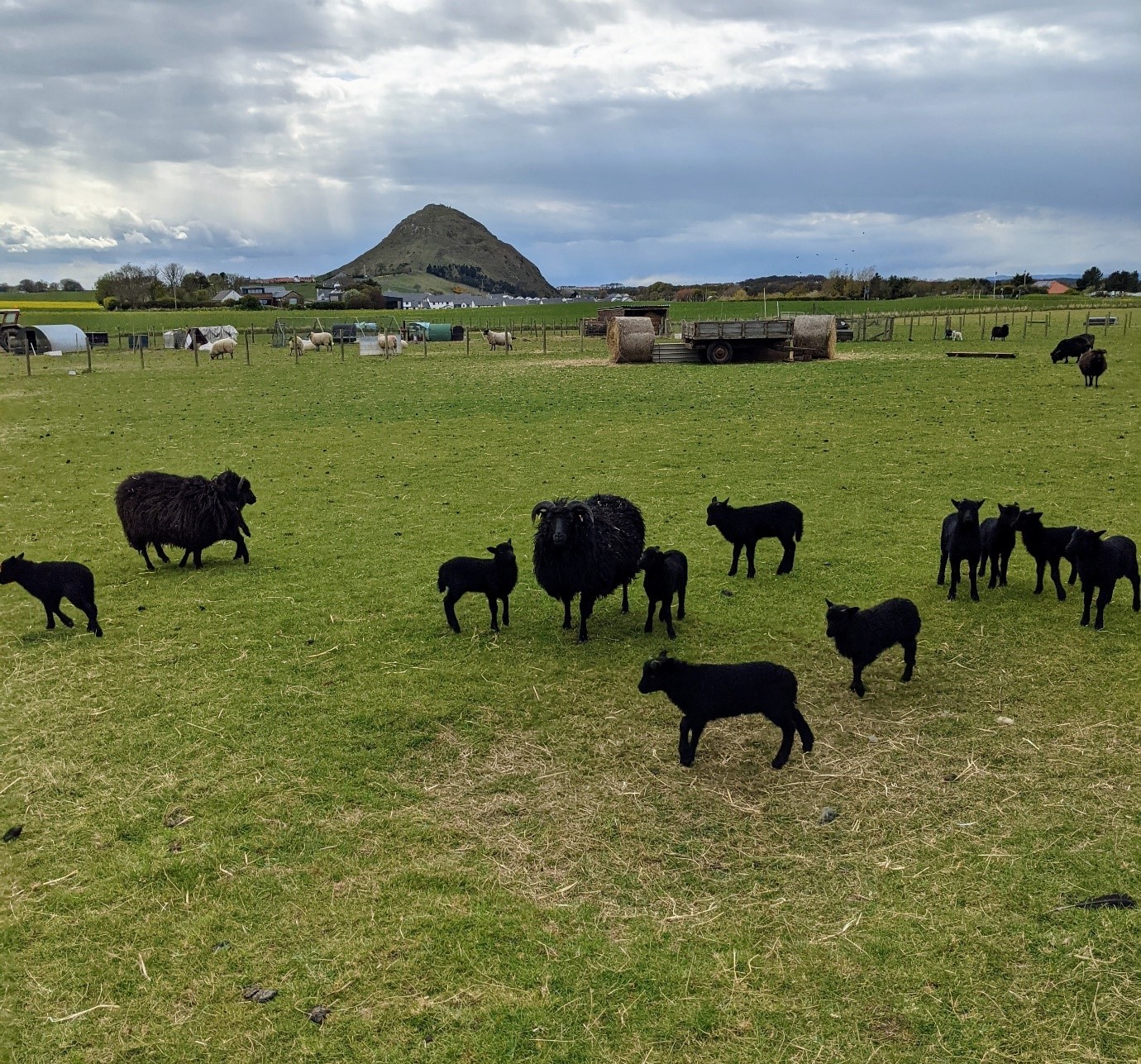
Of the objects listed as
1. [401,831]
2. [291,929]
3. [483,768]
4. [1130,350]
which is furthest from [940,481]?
[1130,350]

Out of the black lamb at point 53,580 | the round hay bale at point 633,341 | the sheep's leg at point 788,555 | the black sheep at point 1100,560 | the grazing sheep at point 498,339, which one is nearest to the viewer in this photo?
the black sheep at point 1100,560

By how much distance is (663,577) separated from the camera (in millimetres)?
8984

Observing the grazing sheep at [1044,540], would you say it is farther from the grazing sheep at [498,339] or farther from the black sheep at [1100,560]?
the grazing sheep at [498,339]

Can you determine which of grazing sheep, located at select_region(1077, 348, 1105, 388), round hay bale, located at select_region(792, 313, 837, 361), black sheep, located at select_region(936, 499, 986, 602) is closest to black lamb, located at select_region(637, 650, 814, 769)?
black sheep, located at select_region(936, 499, 986, 602)

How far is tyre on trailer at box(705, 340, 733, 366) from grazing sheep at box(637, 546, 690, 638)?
32.9 metres

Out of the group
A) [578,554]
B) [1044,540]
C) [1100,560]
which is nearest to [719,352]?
[1044,540]

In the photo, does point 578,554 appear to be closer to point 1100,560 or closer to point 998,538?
point 998,538

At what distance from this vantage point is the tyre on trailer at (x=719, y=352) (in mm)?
40750

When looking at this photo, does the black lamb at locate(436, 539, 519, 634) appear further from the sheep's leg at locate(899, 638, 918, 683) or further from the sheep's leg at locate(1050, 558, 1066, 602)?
the sheep's leg at locate(1050, 558, 1066, 602)

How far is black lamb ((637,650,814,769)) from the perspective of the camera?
656 centimetres

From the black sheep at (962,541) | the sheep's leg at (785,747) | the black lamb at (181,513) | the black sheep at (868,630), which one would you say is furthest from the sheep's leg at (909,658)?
the black lamb at (181,513)

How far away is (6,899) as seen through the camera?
5324mm

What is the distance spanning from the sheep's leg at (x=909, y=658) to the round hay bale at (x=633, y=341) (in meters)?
33.8

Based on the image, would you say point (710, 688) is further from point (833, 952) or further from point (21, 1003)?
point (21, 1003)
